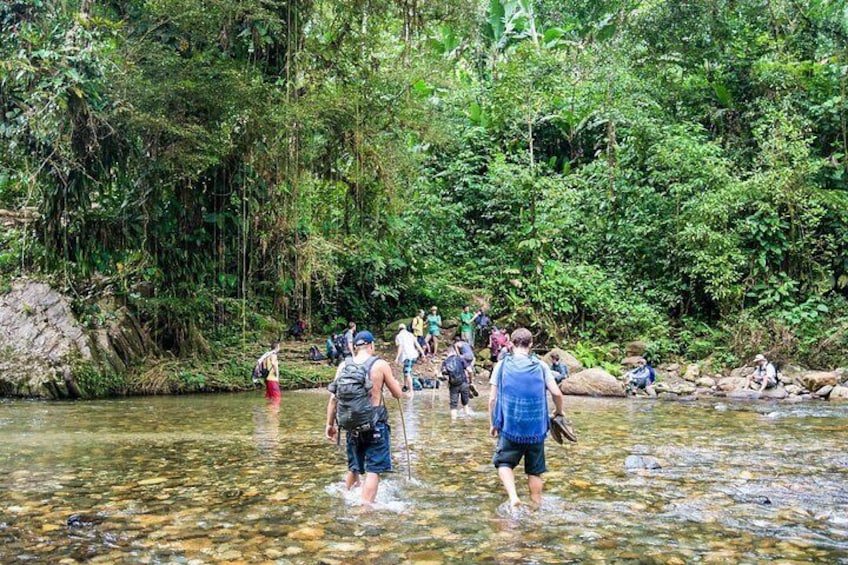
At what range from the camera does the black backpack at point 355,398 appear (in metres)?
6.67

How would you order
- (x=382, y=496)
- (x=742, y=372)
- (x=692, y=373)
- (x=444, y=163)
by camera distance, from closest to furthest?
(x=382, y=496)
(x=742, y=372)
(x=692, y=373)
(x=444, y=163)

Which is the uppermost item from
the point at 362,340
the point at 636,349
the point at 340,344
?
the point at 362,340

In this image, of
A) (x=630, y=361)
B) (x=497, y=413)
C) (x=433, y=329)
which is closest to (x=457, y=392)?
(x=497, y=413)

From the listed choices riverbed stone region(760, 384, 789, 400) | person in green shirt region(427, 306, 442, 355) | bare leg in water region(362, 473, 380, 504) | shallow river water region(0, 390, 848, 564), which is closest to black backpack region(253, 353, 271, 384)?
shallow river water region(0, 390, 848, 564)

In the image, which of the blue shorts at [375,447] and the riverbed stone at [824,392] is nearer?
the blue shorts at [375,447]

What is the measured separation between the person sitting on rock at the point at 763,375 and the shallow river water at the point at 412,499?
23.2 ft

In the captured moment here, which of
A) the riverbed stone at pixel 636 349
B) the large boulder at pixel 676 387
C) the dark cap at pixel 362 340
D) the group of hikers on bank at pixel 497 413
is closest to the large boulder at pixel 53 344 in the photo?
the group of hikers on bank at pixel 497 413

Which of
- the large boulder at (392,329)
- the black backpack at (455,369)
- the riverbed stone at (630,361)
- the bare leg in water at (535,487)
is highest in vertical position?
the large boulder at (392,329)

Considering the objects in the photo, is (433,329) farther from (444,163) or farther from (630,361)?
(444,163)

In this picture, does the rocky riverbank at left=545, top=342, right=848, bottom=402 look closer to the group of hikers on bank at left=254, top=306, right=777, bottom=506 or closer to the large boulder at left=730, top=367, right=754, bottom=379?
the large boulder at left=730, top=367, right=754, bottom=379

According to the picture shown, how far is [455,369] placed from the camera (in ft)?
46.2

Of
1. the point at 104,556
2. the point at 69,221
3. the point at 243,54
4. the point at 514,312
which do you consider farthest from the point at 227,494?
the point at 514,312

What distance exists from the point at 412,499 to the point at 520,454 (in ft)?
3.74

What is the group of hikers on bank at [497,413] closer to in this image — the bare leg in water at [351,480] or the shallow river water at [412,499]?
the bare leg in water at [351,480]
